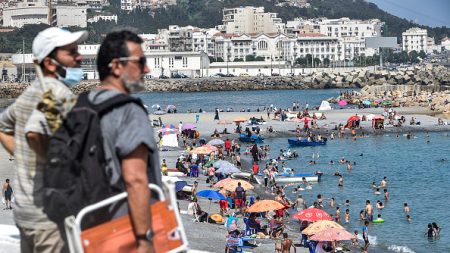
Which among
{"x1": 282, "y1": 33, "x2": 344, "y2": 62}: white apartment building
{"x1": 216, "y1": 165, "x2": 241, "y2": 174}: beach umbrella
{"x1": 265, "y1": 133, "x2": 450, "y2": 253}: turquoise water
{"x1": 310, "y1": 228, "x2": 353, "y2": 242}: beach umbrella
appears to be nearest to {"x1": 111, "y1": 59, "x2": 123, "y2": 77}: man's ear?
{"x1": 310, "y1": 228, "x2": 353, "y2": 242}: beach umbrella

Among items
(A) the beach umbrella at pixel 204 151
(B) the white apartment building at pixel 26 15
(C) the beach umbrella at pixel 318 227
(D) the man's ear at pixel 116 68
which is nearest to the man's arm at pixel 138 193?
(D) the man's ear at pixel 116 68

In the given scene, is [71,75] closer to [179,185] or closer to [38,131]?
[38,131]

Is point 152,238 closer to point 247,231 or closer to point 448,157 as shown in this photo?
point 247,231

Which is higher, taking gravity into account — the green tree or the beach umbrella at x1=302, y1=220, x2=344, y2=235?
the green tree

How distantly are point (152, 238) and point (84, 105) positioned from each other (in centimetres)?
46

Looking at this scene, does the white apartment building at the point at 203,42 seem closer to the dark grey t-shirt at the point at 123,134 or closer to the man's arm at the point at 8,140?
the man's arm at the point at 8,140

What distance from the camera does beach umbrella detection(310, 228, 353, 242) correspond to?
15688 millimetres

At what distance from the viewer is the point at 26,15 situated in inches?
7205

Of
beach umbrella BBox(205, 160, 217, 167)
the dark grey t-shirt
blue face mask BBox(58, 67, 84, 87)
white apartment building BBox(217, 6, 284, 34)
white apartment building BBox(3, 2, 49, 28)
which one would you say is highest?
white apartment building BBox(3, 2, 49, 28)

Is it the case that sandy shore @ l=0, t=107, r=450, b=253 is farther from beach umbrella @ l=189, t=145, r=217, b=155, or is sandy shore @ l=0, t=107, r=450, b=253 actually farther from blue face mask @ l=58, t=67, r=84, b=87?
beach umbrella @ l=189, t=145, r=217, b=155

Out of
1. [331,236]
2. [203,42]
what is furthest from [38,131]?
[203,42]

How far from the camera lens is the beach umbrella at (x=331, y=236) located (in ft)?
51.5

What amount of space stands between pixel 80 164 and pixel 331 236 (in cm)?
1338

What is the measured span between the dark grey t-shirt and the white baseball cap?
45 cm
